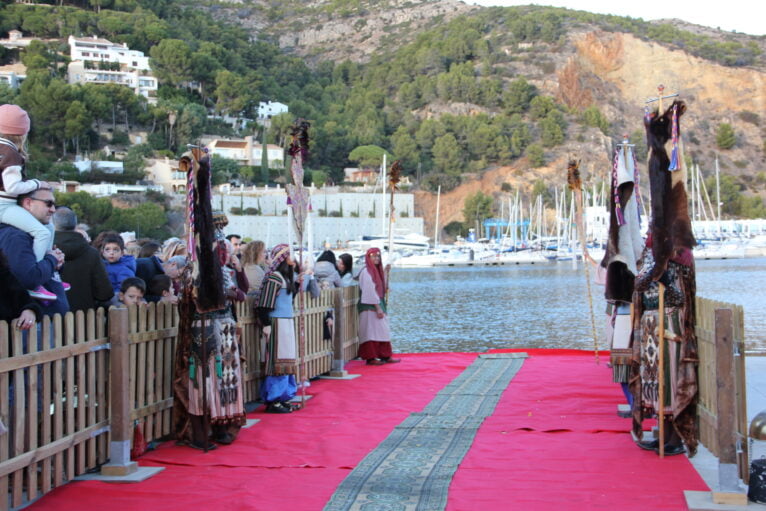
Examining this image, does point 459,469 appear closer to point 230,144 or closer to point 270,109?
point 230,144

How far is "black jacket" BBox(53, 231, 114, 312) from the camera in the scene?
6.04 meters

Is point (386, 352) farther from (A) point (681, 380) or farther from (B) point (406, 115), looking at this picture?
(B) point (406, 115)

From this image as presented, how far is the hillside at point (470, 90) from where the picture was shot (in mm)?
104000

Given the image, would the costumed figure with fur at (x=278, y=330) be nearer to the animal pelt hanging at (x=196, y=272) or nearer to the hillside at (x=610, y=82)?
the animal pelt hanging at (x=196, y=272)

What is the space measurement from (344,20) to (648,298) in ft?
654

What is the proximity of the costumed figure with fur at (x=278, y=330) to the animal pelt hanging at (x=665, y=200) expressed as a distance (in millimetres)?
3438

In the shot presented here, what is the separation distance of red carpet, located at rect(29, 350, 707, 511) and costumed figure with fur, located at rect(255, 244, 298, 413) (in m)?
0.29

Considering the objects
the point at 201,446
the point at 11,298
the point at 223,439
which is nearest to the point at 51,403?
the point at 11,298

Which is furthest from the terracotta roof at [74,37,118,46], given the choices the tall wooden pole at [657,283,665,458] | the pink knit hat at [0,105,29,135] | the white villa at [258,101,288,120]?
the tall wooden pole at [657,283,665,458]

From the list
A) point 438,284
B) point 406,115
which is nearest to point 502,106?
point 406,115

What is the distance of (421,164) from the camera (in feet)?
352

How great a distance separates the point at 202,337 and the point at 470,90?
120 meters

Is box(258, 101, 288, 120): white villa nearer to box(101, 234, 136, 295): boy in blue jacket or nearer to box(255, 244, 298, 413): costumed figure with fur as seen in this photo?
box(255, 244, 298, 413): costumed figure with fur

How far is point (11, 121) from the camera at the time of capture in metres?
5.10
